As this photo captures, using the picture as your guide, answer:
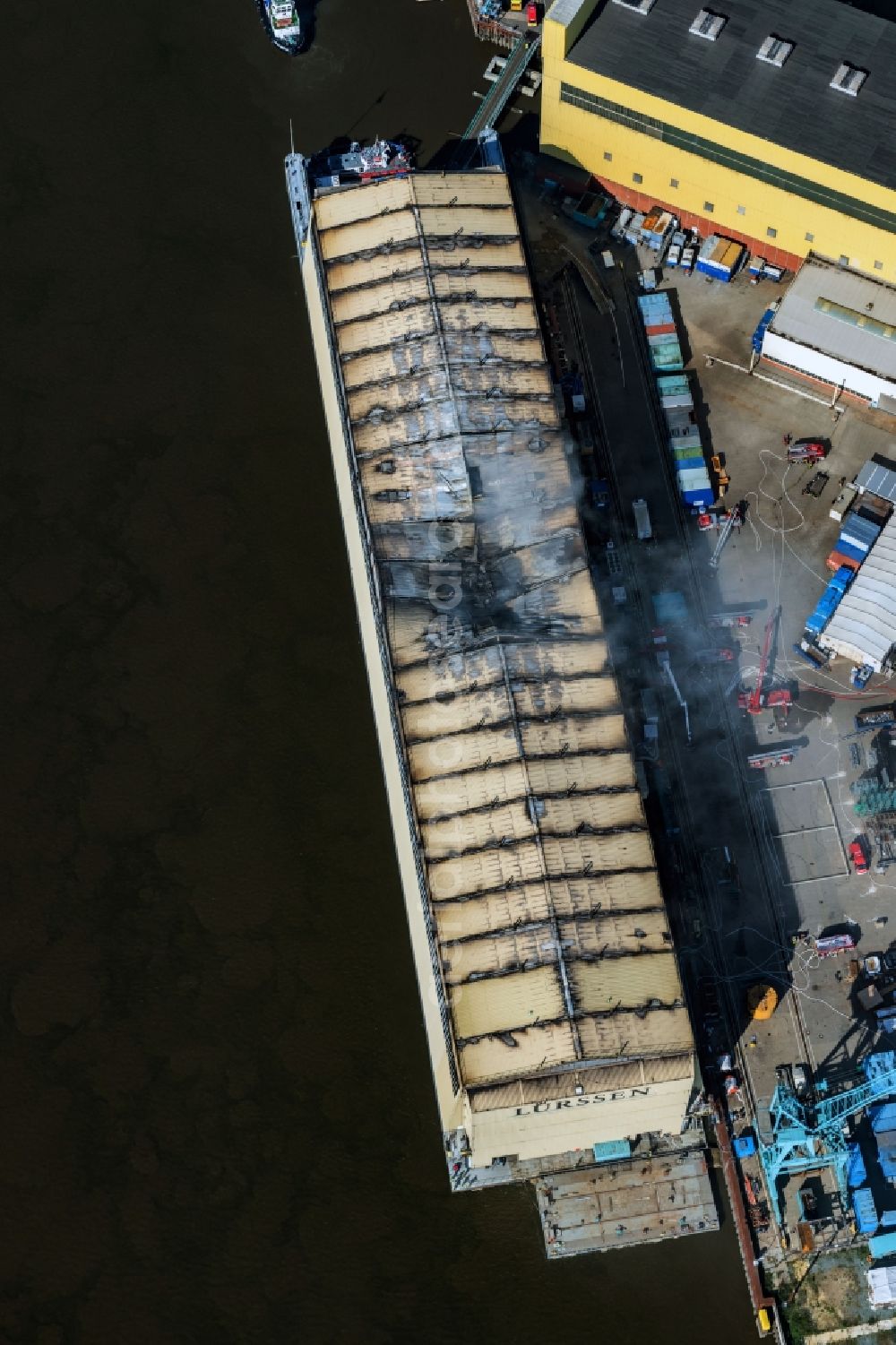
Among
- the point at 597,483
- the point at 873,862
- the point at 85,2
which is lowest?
the point at 873,862

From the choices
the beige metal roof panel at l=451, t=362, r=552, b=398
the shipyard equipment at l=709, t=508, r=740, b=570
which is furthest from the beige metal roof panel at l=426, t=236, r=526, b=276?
the shipyard equipment at l=709, t=508, r=740, b=570

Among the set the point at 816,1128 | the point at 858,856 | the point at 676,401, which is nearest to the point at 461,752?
the point at 858,856

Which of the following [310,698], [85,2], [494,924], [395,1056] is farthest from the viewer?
[85,2]

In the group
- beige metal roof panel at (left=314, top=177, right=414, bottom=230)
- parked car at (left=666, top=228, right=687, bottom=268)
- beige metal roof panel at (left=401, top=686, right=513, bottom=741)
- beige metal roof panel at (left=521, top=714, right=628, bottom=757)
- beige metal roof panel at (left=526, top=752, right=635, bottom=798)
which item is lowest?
beige metal roof panel at (left=526, top=752, right=635, bottom=798)

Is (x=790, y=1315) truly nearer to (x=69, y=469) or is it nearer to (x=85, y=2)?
(x=69, y=469)

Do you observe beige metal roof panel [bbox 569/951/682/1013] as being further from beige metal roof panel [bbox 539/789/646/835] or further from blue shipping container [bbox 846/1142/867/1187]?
blue shipping container [bbox 846/1142/867/1187]

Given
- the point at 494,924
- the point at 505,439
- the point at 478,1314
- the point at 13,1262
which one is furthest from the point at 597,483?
the point at 13,1262
